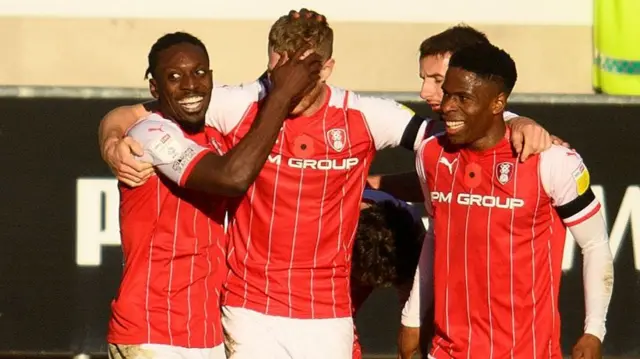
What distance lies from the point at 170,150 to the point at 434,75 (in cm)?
159

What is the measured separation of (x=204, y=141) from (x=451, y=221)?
3.65ft

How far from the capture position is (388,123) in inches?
258

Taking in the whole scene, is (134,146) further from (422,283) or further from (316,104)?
(422,283)

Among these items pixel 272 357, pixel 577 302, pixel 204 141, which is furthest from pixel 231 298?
pixel 577 302

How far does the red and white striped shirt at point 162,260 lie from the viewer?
6133mm

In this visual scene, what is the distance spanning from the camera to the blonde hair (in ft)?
20.5

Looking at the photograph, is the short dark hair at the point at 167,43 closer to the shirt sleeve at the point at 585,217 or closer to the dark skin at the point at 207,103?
the dark skin at the point at 207,103

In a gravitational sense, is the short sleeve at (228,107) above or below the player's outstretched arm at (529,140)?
above

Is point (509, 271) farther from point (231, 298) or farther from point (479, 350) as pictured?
point (231, 298)

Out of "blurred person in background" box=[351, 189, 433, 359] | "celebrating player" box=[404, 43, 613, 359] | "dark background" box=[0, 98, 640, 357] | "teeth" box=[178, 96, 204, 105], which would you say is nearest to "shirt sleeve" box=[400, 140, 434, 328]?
"blurred person in background" box=[351, 189, 433, 359]

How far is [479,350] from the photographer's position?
20.4 feet

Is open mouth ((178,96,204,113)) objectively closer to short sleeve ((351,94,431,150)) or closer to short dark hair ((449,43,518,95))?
short sleeve ((351,94,431,150))

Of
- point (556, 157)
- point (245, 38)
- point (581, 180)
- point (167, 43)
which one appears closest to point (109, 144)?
point (167, 43)

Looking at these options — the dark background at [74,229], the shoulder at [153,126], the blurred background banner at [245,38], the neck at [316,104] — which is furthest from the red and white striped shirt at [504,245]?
the blurred background banner at [245,38]
